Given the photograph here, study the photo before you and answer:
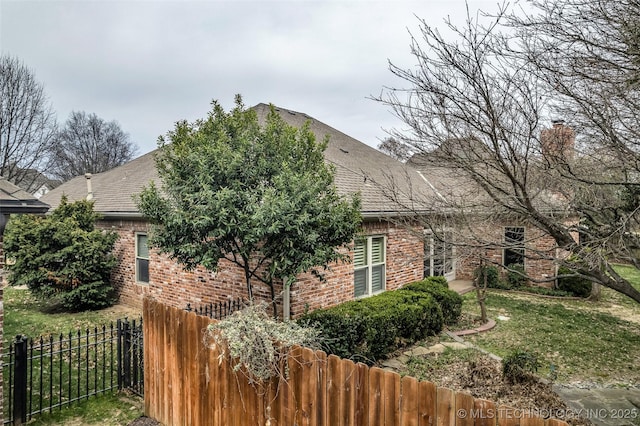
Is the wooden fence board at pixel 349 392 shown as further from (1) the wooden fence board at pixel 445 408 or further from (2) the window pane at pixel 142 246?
(2) the window pane at pixel 142 246

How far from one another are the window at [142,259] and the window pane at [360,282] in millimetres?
6030

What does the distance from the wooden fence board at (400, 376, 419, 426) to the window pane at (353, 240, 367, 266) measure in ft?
21.9

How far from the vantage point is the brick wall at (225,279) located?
8023 mm

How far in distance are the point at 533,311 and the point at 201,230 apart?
977cm

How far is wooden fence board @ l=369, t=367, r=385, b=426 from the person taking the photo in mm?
2820

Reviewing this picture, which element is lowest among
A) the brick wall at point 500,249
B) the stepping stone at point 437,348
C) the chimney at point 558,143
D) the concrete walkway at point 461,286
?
the concrete walkway at point 461,286

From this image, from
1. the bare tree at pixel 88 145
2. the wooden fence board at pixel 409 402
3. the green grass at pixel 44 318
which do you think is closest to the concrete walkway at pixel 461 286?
the green grass at pixel 44 318

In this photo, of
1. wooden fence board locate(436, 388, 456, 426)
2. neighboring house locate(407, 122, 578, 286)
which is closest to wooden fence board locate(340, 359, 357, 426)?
wooden fence board locate(436, 388, 456, 426)

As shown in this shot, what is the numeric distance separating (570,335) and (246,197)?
26.6 ft

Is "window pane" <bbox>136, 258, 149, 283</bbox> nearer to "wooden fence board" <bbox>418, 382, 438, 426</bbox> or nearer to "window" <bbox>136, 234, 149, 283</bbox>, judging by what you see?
"window" <bbox>136, 234, 149, 283</bbox>

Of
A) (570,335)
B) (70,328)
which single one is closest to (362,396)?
(570,335)

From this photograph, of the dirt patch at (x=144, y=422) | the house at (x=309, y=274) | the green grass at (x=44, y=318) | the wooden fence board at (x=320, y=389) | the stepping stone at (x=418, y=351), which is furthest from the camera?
the green grass at (x=44, y=318)

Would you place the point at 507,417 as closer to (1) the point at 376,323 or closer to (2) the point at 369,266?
(1) the point at 376,323

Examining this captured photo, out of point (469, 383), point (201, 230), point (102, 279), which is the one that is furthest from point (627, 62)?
point (102, 279)
